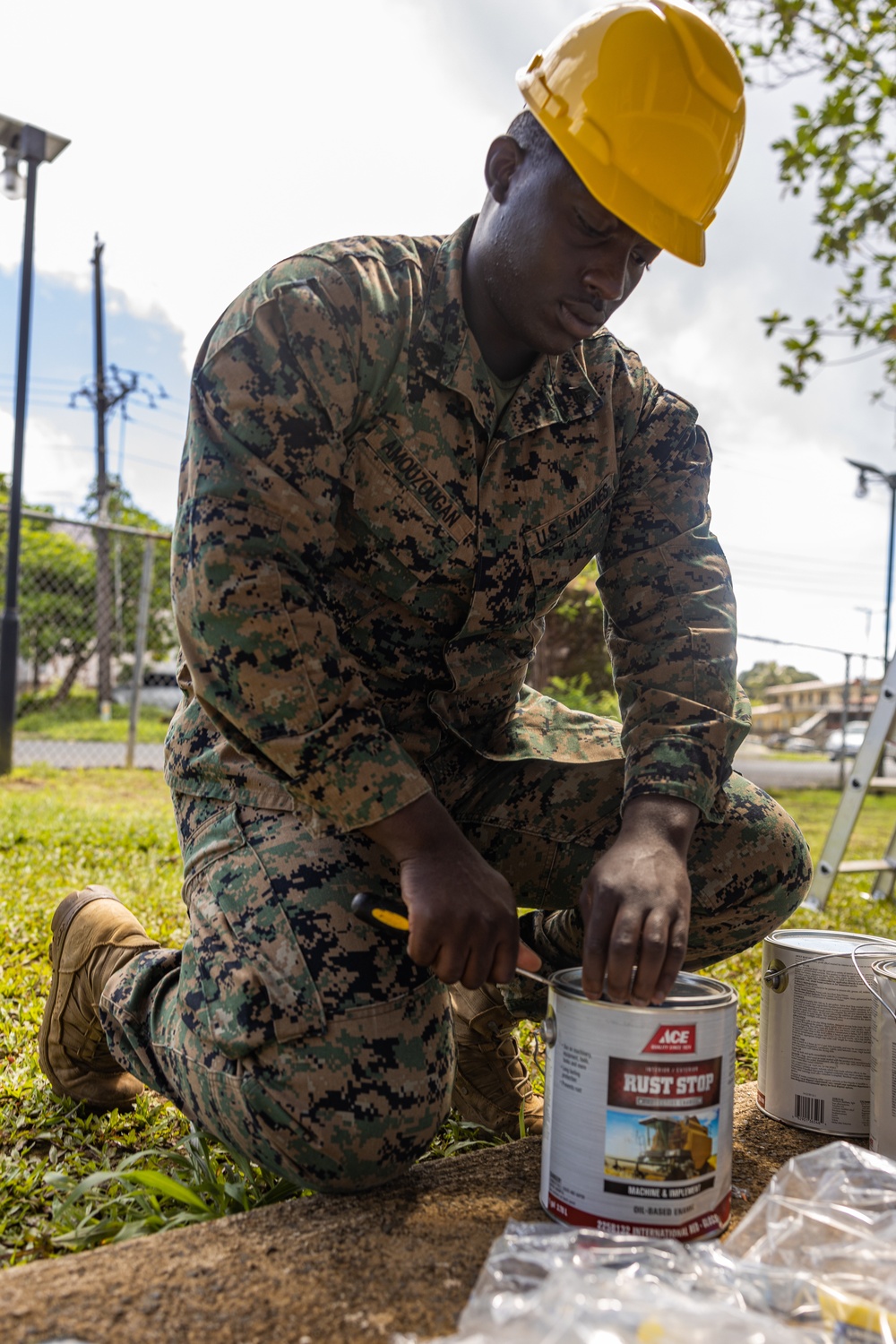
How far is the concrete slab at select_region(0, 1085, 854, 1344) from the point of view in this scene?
1174 millimetres

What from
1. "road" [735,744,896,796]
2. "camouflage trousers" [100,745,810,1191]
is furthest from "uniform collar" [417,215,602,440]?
"road" [735,744,896,796]

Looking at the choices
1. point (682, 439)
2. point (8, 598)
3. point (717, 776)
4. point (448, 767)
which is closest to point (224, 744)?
point (448, 767)

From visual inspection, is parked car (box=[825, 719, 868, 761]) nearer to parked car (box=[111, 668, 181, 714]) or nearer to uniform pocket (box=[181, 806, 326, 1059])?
uniform pocket (box=[181, 806, 326, 1059])

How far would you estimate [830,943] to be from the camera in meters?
2.03

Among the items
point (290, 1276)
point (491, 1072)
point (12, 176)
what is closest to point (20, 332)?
point (12, 176)

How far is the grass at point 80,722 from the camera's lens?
1459 centimetres

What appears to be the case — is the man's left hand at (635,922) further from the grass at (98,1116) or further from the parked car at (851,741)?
the parked car at (851,741)

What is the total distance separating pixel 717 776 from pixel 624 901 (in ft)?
1.47

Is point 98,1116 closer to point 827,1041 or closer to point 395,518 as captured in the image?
point 395,518

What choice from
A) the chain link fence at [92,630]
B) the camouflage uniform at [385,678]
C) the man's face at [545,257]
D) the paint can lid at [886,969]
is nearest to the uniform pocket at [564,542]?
the camouflage uniform at [385,678]

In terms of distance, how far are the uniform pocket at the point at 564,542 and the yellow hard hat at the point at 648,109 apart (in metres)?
0.50

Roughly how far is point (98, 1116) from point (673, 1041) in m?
1.27

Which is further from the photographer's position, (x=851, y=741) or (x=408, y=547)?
(x=851, y=741)

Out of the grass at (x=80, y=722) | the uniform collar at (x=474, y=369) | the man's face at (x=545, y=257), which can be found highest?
the man's face at (x=545, y=257)
